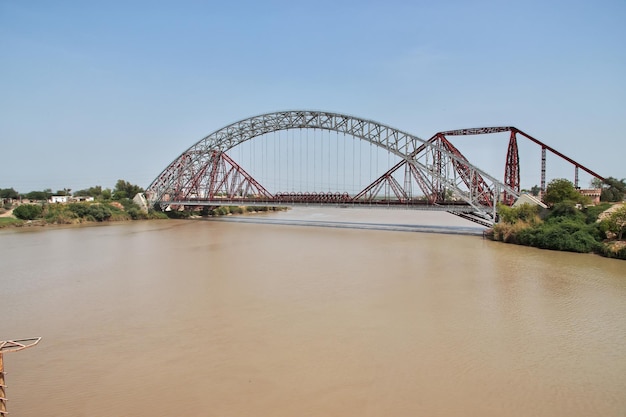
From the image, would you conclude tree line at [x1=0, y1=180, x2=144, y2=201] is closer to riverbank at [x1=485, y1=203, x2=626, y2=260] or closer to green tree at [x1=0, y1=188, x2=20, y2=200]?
green tree at [x1=0, y1=188, x2=20, y2=200]

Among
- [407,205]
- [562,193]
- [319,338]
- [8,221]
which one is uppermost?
[562,193]

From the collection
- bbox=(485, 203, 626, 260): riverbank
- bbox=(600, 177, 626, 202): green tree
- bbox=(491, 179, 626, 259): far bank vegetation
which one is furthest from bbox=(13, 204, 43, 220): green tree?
bbox=(600, 177, 626, 202): green tree

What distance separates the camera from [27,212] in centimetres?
3189

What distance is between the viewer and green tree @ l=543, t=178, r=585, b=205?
19.7 m

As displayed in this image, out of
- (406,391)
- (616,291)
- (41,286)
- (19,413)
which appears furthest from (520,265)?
(41,286)

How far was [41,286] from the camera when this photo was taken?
11.3m

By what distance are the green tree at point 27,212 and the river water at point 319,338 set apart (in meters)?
21.9

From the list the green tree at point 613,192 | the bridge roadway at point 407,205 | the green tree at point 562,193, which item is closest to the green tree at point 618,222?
the green tree at point 562,193

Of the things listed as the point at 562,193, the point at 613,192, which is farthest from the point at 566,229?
the point at 613,192

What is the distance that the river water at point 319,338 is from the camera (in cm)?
518

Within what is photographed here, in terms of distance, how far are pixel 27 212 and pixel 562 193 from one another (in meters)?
37.9

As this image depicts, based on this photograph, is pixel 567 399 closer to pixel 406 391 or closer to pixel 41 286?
pixel 406 391

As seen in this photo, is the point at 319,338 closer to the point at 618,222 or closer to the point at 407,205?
the point at 618,222

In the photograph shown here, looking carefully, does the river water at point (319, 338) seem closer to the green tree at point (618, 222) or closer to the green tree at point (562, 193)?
the green tree at point (618, 222)
